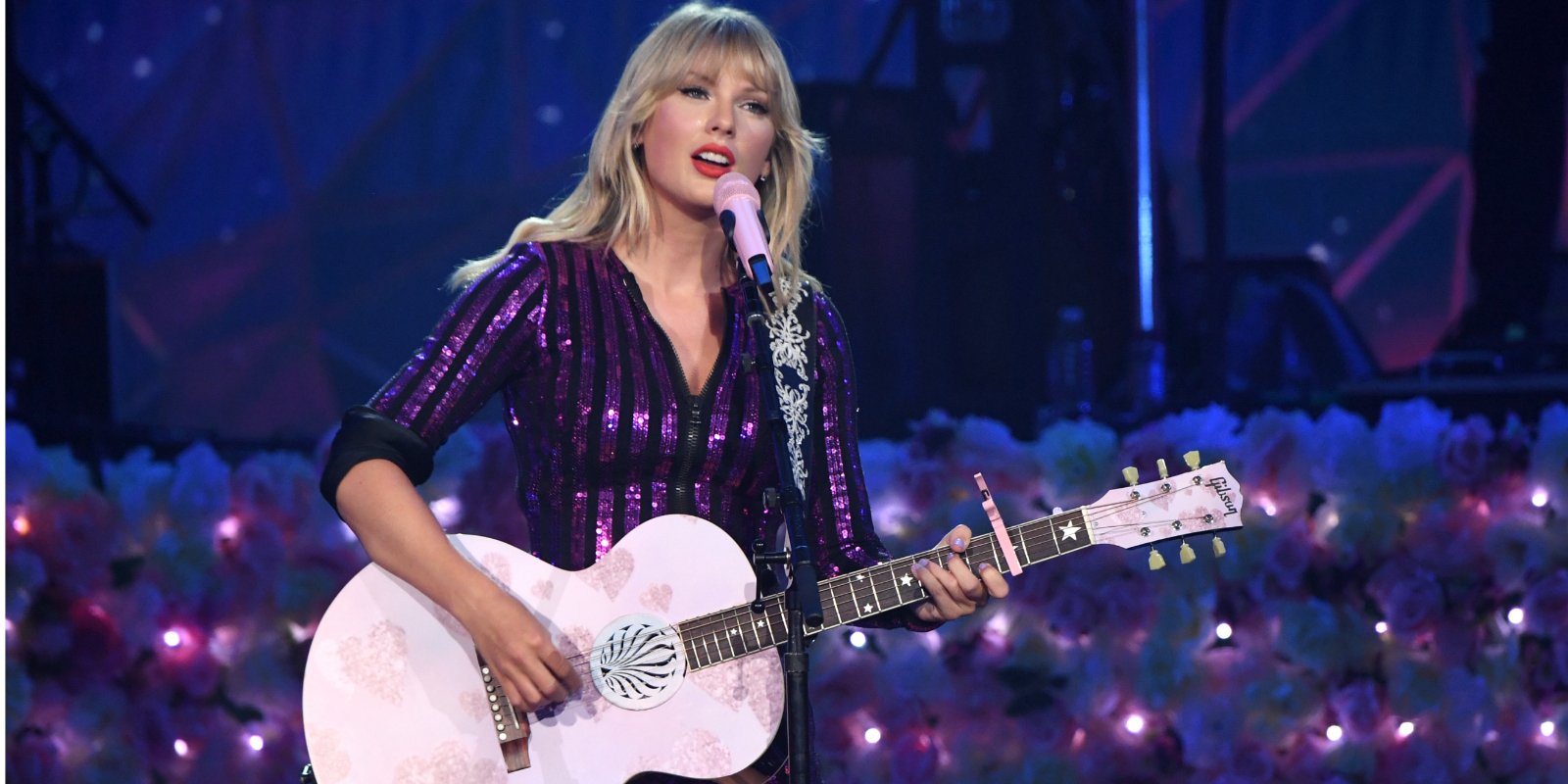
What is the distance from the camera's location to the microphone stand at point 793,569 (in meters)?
1.88

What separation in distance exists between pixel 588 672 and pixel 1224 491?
1.04 metres

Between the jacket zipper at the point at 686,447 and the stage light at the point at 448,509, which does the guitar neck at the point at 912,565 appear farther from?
the stage light at the point at 448,509

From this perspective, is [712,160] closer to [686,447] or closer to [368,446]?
[686,447]

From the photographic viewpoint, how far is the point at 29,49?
4.42 metres

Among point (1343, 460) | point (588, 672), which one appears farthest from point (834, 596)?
point (1343, 460)

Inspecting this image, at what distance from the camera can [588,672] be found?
7.11ft

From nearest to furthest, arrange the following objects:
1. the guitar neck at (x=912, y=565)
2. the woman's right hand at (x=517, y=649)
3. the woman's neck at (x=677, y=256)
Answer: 1. the woman's right hand at (x=517, y=649)
2. the guitar neck at (x=912, y=565)
3. the woman's neck at (x=677, y=256)

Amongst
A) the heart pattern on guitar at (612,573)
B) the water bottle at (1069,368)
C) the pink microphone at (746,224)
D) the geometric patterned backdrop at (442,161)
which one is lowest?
the heart pattern on guitar at (612,573)

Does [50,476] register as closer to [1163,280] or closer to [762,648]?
[762,648]

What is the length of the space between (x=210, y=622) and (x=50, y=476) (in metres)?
0.60

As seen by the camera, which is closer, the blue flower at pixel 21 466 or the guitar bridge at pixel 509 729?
the guitar bridge at pixel 509 729

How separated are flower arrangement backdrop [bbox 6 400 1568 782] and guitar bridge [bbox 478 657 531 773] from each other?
1.70 metres

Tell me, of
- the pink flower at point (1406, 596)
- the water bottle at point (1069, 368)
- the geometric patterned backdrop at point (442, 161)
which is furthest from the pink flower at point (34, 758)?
the pink flower at point (1406, 596)

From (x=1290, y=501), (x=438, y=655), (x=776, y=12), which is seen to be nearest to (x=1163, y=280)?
(x=1290, y=501)
